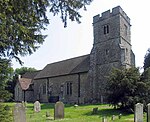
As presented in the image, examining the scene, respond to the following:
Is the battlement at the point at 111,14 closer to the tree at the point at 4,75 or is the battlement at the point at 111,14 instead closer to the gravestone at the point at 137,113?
the gravestone at the point at 137,113

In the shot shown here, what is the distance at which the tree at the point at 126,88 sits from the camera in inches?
843

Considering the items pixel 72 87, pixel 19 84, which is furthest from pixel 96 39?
pixel 19 84

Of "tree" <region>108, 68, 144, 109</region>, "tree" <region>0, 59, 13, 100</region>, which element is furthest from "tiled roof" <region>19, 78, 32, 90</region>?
"tree" <region>0, 59, 13, 100</region>

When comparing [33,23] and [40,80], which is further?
[40,80]

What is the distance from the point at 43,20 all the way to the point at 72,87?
33.5m

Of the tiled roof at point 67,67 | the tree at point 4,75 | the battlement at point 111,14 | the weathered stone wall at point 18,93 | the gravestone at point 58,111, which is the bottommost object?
the weathered stone wall at point 18,93

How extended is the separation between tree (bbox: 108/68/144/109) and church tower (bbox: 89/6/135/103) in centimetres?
1337

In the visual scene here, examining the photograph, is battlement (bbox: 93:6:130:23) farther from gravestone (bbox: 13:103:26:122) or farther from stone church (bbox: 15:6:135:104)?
gravestone (bbox: 13:103:26:122)

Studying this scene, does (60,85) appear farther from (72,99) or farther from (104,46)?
(104,46)

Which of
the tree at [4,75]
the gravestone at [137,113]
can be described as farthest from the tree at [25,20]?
the gravestone at [137,113]

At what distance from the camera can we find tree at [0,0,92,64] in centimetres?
757

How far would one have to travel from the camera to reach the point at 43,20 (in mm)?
9250

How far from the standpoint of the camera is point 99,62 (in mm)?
38906

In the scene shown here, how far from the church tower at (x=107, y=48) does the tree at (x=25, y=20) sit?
1082 inches
